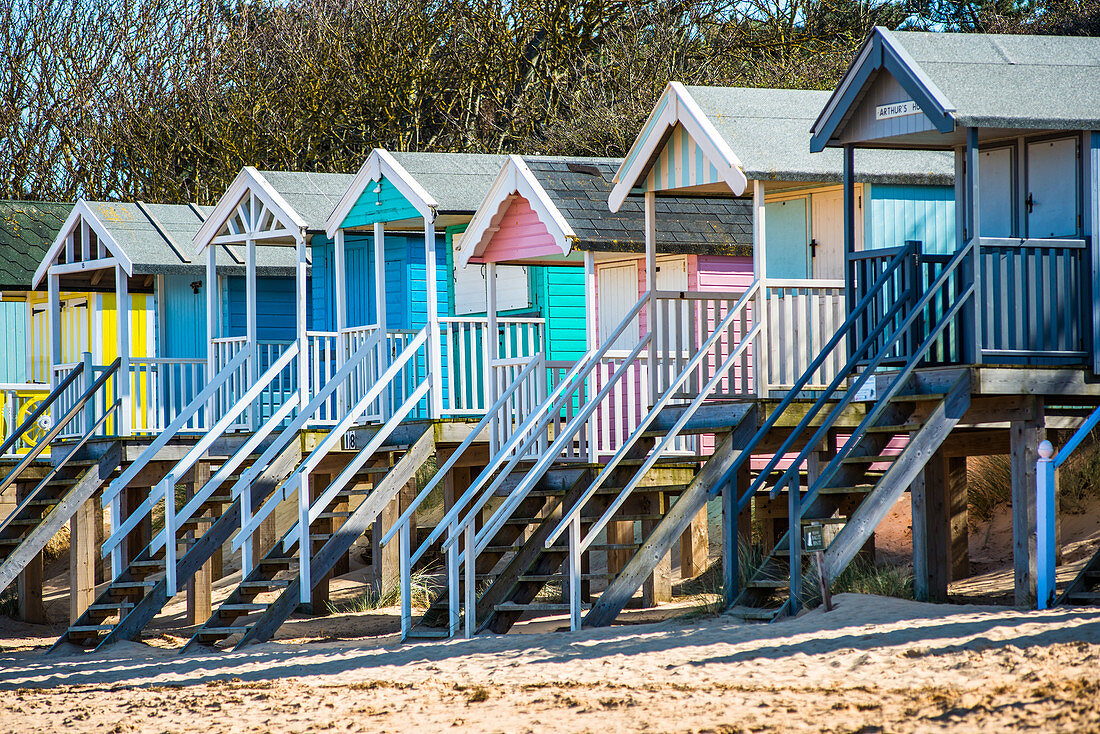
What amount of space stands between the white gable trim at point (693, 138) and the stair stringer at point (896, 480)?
8.66ft

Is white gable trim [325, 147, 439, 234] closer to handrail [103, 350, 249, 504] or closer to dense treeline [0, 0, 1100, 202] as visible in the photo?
handrail [103, 350, 249, 504]

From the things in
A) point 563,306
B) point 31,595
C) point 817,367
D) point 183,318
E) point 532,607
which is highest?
point 183,318

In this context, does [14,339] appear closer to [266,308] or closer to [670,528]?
[266,308]

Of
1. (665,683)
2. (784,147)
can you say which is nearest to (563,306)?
(784,147)

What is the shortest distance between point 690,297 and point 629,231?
2.26 meters

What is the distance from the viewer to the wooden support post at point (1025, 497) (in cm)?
1118

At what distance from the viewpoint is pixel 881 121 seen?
12273mm

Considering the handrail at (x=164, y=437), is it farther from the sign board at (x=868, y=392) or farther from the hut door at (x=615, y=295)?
the sign board at (x=868, y=392)

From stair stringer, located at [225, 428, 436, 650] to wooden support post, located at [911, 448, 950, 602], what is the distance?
509 cm

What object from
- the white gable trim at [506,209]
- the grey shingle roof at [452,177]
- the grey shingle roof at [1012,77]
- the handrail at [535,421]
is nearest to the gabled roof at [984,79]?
the grey shingle roof at [1012,77]

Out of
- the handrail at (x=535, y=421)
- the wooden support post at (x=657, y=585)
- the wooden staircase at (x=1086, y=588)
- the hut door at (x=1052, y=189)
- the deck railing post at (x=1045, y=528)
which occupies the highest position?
the hut door at (x=1052, y=189)

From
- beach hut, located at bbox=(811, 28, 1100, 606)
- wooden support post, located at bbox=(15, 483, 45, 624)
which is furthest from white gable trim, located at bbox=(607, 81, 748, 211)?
wooden support post, located at bbox=(15, 483, 45, 624)

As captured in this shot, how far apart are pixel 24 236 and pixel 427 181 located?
9.02 metres

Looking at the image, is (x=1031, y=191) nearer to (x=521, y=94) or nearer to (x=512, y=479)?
(x=512, y=479)
